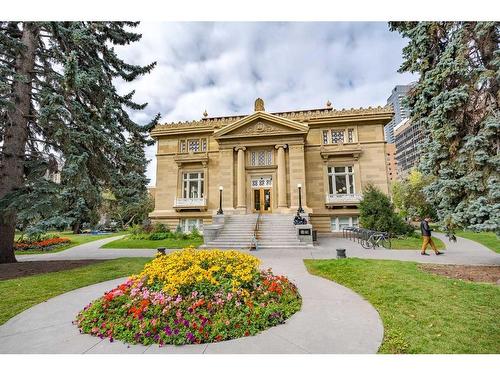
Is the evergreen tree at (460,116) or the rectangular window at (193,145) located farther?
the rectangular window at (193,145)

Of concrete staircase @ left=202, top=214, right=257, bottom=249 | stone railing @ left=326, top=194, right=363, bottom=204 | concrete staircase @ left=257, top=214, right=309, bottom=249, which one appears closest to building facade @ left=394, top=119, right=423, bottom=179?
stone railing @ left=326, top=194, right=363, bottom=204

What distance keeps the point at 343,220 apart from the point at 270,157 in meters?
9.46

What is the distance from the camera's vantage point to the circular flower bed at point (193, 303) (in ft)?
13.7

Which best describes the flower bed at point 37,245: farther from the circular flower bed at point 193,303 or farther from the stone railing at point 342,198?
the stone railing at point 342,198

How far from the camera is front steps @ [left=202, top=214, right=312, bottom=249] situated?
1628cm

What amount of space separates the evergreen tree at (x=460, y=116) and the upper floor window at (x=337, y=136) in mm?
15365

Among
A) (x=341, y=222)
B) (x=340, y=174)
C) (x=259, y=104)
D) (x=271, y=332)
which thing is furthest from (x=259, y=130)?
(x=271, y=332)

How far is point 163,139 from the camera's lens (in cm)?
2784

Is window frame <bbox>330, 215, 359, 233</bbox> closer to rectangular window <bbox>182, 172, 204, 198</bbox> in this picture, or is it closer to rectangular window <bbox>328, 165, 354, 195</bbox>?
rectangular window <bbox>328, 165, 354, 195</bbox>

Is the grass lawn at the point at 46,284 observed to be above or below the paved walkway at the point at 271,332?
below

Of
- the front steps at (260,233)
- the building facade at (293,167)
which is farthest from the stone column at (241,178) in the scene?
the front steps at (260,233)

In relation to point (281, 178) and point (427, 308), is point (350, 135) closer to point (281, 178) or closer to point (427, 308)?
point (281, 178)

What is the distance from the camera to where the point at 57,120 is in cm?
930

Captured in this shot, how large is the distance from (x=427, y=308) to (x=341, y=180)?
2045cm
